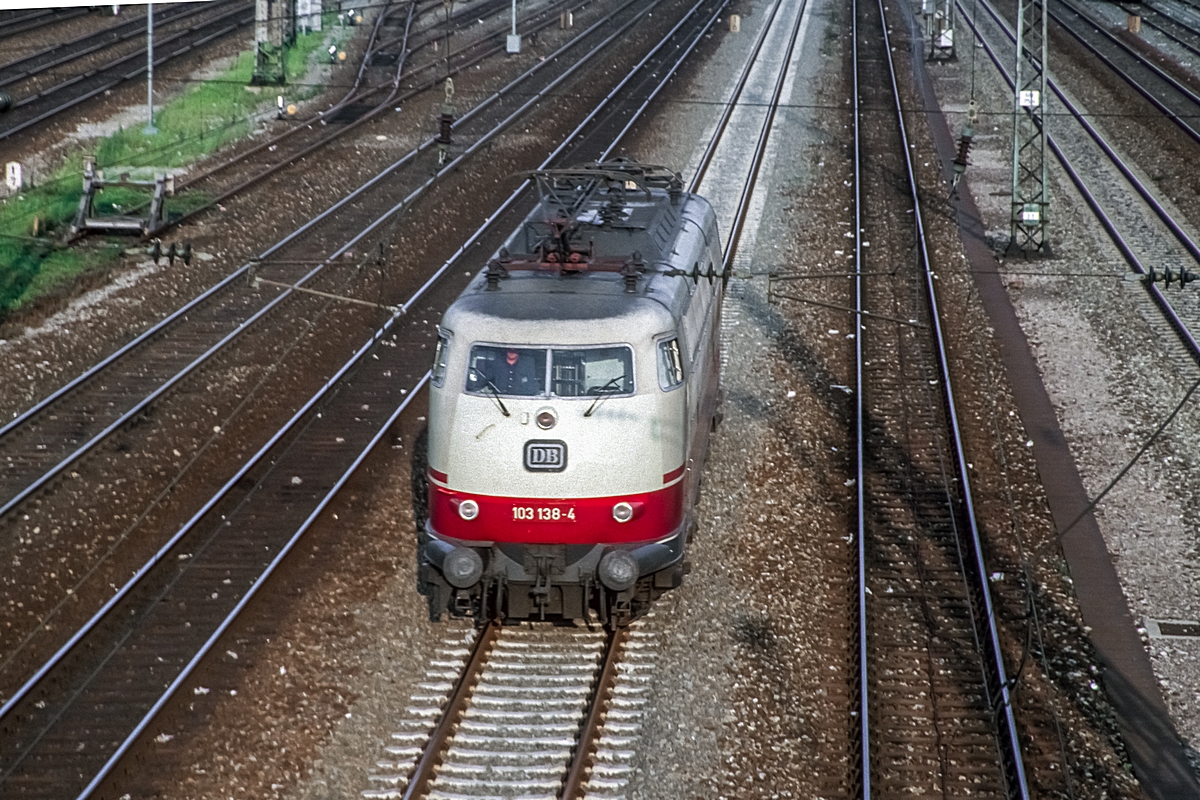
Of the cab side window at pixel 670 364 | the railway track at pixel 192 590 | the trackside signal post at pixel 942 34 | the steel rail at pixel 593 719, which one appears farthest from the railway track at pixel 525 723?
the trackside signal post at pixel 942 34

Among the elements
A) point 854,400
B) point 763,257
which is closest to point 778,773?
point 854,400

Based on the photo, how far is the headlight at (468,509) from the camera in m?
11.5

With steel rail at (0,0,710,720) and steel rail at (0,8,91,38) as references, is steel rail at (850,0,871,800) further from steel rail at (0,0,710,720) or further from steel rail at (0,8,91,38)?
steel rail at (0,8,91,38)

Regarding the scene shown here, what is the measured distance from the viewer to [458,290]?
877 inches

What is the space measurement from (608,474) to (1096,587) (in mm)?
5385

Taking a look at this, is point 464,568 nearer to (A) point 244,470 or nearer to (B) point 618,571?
(B) point 618,571

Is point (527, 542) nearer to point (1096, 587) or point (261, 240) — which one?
point (1096, 587)

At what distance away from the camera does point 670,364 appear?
38.8 ft

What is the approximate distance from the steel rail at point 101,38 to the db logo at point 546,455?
28399 mm

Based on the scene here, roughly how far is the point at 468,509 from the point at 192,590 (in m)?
3.32

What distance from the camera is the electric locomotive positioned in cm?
1131

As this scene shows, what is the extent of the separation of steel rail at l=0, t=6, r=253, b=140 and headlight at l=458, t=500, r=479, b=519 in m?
22.6

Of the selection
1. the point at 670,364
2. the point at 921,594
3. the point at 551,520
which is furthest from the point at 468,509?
the point at 921,594

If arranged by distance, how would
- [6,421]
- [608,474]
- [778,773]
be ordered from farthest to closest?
1. [6,421]
2. [608,474]
3. [778,773]
